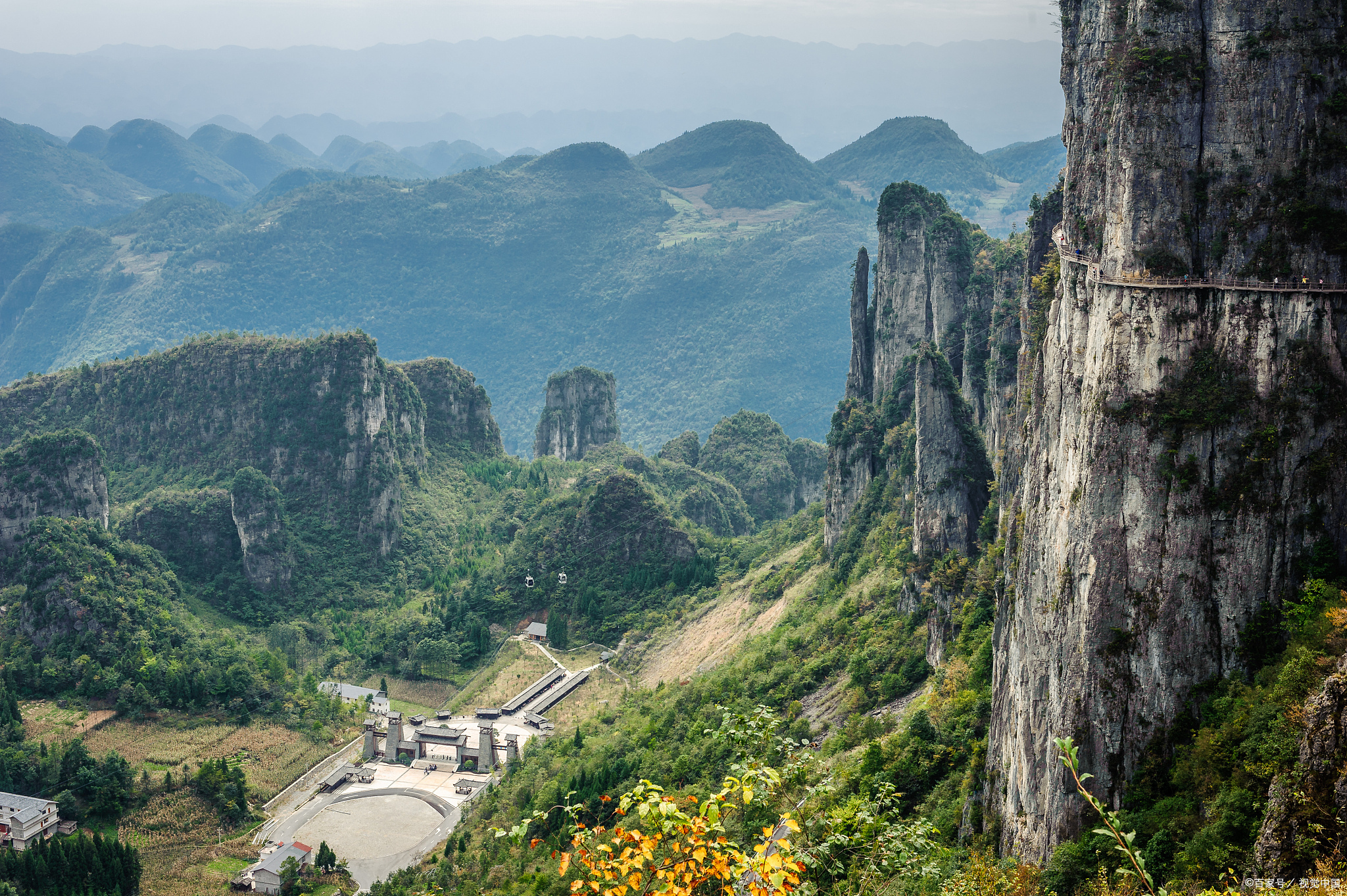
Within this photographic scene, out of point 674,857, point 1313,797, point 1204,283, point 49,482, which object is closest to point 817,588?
point 1204,283

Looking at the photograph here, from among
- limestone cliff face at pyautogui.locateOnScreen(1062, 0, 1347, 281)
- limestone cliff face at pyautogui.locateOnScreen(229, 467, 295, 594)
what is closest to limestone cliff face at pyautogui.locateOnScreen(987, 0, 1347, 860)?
limestone cliff face at pyautogui.locateOnScreen(1062, 0, 1347, 281)

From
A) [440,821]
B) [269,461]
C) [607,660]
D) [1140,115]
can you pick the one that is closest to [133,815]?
[440,821]

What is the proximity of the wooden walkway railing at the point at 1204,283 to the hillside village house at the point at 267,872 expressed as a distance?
47.0 meters

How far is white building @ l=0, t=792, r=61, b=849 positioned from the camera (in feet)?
182

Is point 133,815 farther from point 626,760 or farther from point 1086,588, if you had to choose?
point 1086,588

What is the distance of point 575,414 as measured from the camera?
148125 millimetres

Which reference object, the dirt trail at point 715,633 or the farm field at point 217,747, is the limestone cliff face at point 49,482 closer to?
the farm field at point 217,747

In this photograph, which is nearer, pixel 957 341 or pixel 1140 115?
pixel 1140 115

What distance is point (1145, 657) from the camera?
28.1 meters

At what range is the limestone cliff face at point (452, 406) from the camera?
12531cm

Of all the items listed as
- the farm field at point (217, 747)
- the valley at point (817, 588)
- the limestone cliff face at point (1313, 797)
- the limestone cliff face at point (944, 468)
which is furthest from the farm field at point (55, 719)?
the limestone cliff face at point (1313, 797)

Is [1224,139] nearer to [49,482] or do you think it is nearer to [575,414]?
[49,482]

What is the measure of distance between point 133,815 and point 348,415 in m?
50.4

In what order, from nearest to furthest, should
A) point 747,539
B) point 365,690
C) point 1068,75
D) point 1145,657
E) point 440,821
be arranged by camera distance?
point 1145,657 < point 1068,75 < point 440,821 < point 365,690 < point 747,539
